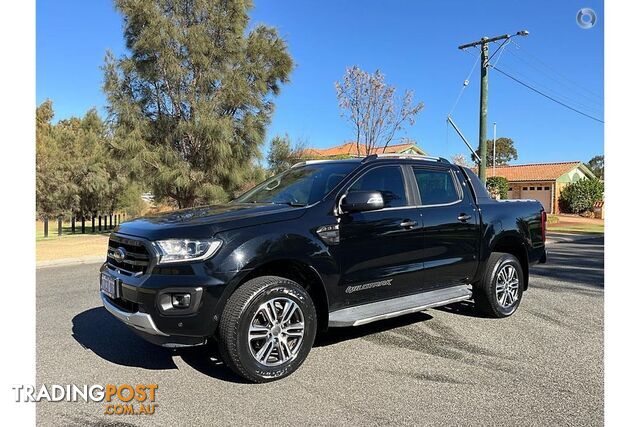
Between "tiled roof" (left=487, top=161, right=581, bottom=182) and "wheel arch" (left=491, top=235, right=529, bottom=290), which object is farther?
"tiled roof" (left=487, top=161, right=581, bottom=182)

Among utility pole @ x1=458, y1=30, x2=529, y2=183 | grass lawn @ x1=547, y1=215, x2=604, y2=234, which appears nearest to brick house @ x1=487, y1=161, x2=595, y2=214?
grass lawn @ x1=547, y1=215, x2=604, y2=234

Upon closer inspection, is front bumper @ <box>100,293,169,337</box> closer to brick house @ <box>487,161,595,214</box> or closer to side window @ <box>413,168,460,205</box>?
side window @ <box>413,168,460,205</box>

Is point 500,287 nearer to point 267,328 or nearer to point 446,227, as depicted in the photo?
point 446,227

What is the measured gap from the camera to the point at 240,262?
3857mm

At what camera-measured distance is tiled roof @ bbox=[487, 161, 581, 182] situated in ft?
136

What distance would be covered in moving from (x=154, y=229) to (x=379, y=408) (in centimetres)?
226

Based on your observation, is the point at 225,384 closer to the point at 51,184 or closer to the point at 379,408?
the point at 379,408

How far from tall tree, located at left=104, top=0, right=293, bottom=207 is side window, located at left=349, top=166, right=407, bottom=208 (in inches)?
504

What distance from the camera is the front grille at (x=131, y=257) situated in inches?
153

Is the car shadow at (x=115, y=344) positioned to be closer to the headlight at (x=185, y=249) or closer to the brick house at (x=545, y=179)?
the headlight at (x=185, y=249)

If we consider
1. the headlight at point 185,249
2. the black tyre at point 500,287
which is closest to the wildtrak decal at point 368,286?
the headlight at point 185,249

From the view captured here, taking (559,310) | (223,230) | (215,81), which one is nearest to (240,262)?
(223,230)

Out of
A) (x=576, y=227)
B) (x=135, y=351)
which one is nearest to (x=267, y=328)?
(x=135, y=351)

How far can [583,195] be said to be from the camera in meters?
37.8
